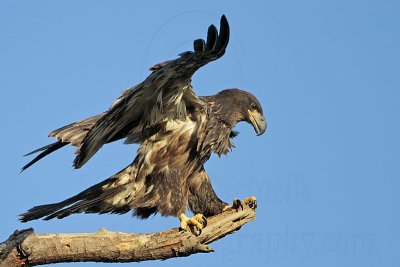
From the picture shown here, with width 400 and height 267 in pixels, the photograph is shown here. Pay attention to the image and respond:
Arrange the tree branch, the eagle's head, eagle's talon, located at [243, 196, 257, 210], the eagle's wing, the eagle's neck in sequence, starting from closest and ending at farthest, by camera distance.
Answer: the tree branch < the eagle's wing < eagle's talon, located at [243, 196, 257, 210] < the eagle's neck < the eagle's head

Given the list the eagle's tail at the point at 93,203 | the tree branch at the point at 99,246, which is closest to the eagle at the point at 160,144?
the eagle's tail at the point at 93,203

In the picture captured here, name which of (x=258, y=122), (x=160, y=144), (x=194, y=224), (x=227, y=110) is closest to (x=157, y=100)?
(x=160, y=144)

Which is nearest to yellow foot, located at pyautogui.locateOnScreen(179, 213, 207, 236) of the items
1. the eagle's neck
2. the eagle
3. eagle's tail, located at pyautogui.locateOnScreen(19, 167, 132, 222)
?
the eagle

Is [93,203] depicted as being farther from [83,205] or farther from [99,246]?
[99,246]

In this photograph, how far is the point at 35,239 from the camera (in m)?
6.62

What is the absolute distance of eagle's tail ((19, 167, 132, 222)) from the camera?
7.65 meters

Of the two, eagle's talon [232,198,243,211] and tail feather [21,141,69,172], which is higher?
tail feather [21,141,69,172]

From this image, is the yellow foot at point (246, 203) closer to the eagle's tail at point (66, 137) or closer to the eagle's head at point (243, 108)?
the eagle's head at point (243, 108)

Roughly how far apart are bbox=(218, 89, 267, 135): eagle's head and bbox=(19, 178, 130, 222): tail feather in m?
1.59

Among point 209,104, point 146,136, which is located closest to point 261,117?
point 209,104

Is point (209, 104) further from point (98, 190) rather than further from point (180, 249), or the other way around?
point (180, 249)

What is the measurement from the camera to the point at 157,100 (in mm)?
7887

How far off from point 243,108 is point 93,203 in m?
2.24

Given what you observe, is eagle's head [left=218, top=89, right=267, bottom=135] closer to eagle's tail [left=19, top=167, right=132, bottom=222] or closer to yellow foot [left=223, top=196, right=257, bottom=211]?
yellow foot [left=223, top=196, right=257, bottom=211]
